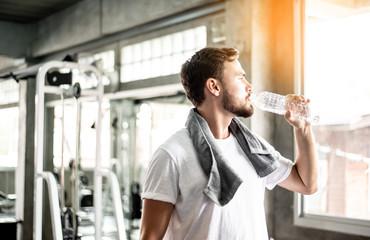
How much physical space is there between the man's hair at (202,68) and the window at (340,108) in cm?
152

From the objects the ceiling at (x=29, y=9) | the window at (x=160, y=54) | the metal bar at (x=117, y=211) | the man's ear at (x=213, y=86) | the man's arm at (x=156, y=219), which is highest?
the ceiling at (x=29, y=9)

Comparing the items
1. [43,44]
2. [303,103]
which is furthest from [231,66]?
[43,44]

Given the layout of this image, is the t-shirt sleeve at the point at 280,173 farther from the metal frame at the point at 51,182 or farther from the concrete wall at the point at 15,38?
the concrete wall at the point at 15,38

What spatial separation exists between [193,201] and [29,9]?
4.72 m

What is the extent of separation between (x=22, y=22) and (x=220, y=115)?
5.10m

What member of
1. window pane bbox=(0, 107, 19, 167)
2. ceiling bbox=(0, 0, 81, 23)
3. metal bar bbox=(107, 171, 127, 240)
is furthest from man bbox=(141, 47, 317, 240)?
window pane bbox=(0, 107, 19, 167)

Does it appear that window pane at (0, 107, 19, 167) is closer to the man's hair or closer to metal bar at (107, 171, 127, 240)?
metal bar at (107, 171, 127, 240)

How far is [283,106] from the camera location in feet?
5.88

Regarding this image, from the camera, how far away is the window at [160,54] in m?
4.09

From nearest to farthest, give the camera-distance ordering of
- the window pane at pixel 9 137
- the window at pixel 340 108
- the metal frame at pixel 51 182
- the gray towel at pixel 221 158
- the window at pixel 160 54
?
the gray towel at pixel 221 158 < the window at pixel 340 108 < the metal frame at pixel 51 182 < the window at pixel 160 54 < the window pane at pixel 9 137

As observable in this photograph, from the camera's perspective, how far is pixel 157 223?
1.43 meters

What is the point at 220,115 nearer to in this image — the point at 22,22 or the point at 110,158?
the point at 110,158

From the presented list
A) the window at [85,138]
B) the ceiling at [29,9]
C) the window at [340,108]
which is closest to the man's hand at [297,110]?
the window at [340,108]

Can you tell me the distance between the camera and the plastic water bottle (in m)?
1.63
